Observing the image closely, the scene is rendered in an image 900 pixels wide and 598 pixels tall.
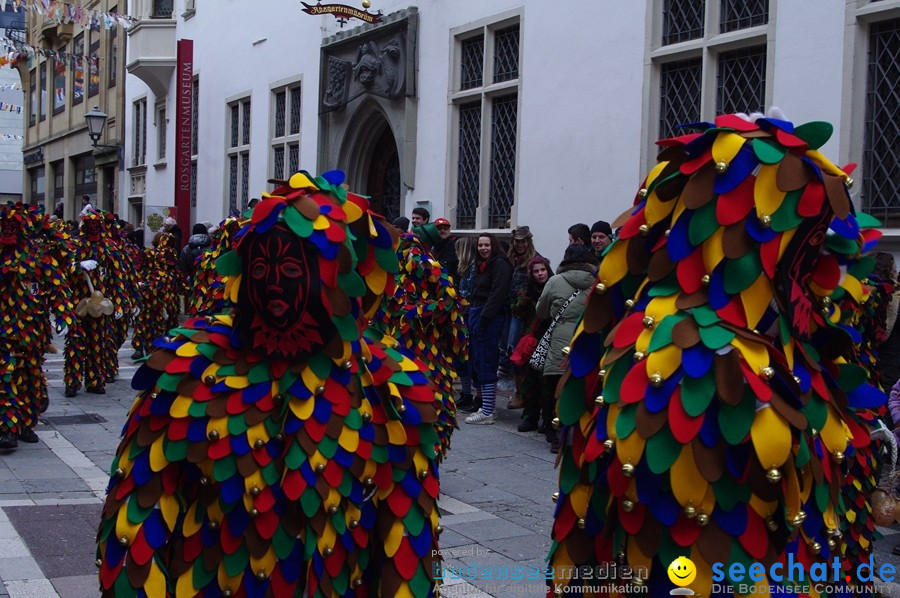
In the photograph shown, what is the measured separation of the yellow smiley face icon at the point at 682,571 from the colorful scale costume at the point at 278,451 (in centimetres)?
102

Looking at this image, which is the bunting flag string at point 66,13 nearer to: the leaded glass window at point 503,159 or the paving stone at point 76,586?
the leaded glass window at point 503,159

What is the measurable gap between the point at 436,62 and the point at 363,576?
1202 centimetres

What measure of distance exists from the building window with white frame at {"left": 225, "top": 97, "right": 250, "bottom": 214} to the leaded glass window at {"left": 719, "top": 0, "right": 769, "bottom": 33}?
12513mm

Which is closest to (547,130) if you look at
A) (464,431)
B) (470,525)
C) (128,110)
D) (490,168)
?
(490,168)

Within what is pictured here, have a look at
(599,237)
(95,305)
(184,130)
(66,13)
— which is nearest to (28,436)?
(95,305)

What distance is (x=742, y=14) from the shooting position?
986cm

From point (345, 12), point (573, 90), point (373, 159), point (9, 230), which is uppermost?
point (345, 12)

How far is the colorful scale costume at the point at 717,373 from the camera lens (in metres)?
2.05

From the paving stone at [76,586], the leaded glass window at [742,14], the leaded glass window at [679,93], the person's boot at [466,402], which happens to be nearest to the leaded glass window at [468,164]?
the leaded glass window at [679,93]

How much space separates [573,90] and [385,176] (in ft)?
18.8

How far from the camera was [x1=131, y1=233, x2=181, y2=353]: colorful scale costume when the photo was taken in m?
14.2

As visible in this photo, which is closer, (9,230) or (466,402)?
(9,230)

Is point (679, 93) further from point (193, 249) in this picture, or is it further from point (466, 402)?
point (193, 249)

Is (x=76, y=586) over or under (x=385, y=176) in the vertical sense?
under
